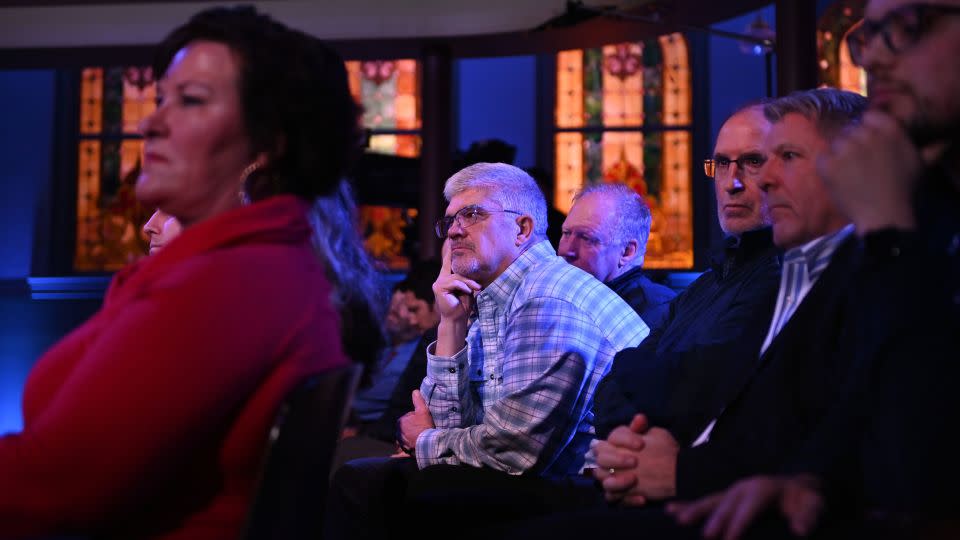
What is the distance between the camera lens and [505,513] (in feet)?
7.10

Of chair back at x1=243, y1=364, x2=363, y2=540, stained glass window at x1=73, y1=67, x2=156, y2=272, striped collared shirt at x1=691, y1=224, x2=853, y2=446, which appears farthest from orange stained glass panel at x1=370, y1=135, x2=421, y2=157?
chair back at x1=243, y1=364, x2=363, y2=540

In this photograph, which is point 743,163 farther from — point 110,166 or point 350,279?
point 110,166

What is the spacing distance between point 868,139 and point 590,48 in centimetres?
596

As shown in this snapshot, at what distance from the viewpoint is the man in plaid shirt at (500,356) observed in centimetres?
236

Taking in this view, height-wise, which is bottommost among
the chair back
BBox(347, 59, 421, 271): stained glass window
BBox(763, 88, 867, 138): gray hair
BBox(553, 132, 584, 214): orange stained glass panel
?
the chair back

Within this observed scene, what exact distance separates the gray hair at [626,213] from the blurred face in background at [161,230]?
5.71 ft

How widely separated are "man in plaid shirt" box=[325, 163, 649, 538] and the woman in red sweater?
999 mm

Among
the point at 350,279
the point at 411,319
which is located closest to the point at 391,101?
the point at 411,319

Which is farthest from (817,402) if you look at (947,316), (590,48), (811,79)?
(590,48)

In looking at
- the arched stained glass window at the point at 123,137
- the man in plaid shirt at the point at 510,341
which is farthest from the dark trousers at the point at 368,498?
the arched stained glass window at the point at 123,137

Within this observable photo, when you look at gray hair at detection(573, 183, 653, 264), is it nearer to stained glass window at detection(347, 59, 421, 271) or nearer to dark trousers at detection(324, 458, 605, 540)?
dark trousers at detection(324, 458, 605, 540)

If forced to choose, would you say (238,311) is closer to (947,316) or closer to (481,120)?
(947,316)

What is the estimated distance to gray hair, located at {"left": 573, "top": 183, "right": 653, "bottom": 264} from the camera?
12.1ft

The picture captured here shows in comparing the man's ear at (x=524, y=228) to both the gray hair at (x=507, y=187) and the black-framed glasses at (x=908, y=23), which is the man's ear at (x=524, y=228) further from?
the black-framed glasses at (x=908, y=23)
